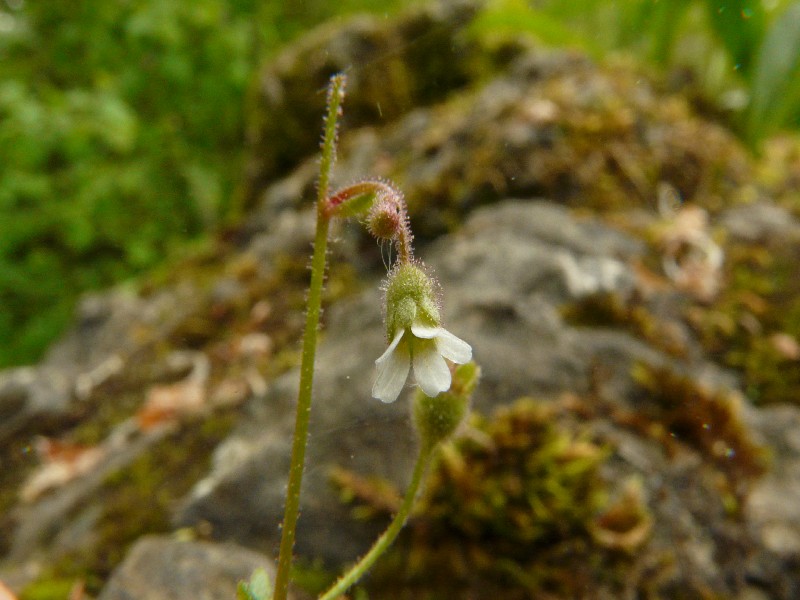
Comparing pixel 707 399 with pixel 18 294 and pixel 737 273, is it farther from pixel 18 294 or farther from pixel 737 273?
pixel 18 294

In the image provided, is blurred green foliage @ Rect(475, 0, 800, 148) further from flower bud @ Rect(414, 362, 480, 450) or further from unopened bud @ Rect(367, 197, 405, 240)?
unopened bud @ Rect(367, 197, 405, 240)

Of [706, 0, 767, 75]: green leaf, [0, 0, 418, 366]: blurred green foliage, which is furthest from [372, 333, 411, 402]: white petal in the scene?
[0, 0, 418, 366]: blurred green foliage

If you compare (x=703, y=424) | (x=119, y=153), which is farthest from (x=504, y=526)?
(x=119, y=153)

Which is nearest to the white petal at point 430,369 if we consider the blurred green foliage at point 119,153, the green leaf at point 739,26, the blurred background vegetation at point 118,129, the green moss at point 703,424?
the green moss at point 703,424

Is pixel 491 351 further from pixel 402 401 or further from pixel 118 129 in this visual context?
pixel 118 129

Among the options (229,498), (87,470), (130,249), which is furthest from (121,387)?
(130,249)

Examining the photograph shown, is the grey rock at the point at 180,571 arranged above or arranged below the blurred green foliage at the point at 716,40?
above

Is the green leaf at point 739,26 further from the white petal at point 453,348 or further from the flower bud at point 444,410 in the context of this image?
the white petal at point 453,348
